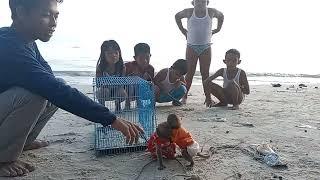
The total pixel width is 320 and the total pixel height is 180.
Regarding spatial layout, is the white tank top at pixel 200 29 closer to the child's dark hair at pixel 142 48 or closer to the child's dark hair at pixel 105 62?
the child's dark hair at pixel 142 48

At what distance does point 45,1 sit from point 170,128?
54.6 inches

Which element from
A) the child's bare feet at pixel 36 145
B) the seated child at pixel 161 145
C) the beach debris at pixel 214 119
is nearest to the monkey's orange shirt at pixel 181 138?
the seated child at pixel 161 145

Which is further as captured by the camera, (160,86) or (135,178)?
(160,86)

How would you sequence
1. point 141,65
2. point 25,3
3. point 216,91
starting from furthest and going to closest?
1. point 216,91
2. point 141,65
3. point 25,3

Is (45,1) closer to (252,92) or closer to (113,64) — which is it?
(113,64)

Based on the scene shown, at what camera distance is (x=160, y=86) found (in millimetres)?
6070

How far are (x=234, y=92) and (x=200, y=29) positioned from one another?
133 centimetres

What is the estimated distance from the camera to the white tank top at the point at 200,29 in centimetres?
675

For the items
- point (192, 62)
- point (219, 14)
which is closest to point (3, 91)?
point (192, 62)

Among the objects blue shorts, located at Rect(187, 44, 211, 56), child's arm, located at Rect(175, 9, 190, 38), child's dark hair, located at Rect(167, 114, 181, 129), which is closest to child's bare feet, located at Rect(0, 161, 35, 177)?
child's dark hair, located at Rect(167, 114, 181, 129)

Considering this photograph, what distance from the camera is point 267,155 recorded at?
3428 millimetres

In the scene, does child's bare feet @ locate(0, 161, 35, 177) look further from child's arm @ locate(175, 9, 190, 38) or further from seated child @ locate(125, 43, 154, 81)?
child's arm @ locate(175, 9, 190, 38)

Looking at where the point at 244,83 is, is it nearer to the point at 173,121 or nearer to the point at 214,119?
the point at 214,119

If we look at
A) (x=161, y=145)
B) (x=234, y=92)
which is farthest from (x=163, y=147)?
(x=234, y=92)
